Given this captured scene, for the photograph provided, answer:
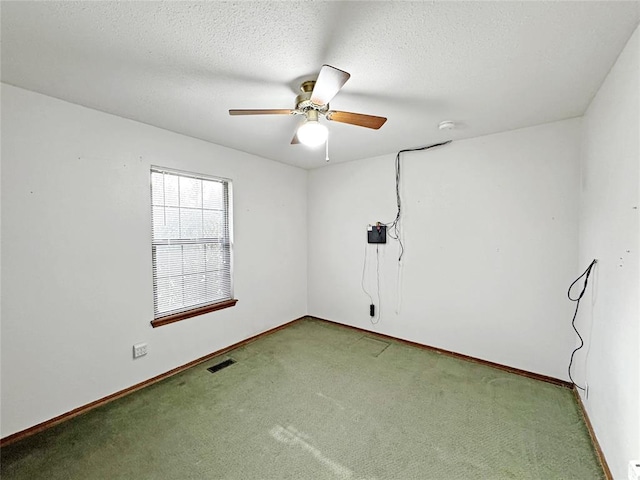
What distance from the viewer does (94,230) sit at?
2211 mm

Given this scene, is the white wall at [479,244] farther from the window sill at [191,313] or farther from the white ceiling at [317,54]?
the window sill at [191,313]

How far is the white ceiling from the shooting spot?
1242 millimetres

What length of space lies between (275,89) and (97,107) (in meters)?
1.46

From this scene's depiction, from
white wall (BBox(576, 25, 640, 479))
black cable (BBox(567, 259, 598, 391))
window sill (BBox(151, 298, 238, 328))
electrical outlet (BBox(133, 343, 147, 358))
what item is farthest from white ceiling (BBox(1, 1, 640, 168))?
electrical outlet (BBox(133, 343, 147, 358))

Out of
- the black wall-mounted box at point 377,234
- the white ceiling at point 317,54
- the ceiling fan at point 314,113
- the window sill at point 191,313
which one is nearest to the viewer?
the white ceiling at point 317,54

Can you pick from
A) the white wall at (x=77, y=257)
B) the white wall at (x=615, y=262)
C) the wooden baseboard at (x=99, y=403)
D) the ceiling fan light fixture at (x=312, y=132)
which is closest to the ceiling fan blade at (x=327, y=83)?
the ceiling fan light fixture at (x=312, y=132)

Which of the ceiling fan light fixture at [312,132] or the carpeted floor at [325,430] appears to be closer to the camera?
the carpeted floor at [325,430]

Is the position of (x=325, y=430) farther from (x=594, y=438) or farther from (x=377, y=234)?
(x=377, y=234)

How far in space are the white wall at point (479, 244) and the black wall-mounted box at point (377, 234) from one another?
0.10 metres

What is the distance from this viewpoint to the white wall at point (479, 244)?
2.49 meters

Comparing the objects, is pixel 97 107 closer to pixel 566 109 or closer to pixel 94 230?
pixel 94 230

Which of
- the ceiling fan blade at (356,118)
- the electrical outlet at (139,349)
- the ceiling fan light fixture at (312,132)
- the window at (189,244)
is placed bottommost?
the electrical outlet at (139,349)

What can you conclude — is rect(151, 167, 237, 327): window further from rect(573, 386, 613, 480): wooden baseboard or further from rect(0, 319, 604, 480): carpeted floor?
rect(573, 386, 613, 480): wooden baseboard

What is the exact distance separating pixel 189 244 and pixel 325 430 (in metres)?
2.13
